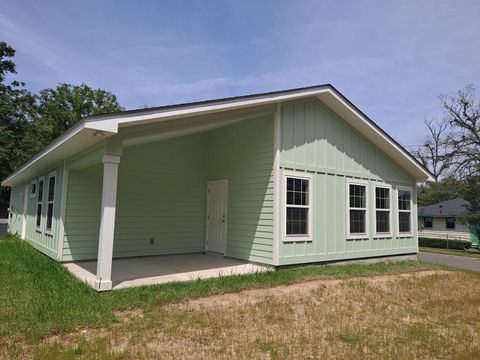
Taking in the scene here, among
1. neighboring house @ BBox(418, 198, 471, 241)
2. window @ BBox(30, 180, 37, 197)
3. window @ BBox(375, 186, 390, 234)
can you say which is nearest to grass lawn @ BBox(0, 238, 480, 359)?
window @ BBox(375, 186, 390, 234)

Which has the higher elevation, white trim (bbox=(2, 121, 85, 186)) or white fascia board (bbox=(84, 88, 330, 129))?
white fascia board (bbox=(84, 88, 330, 129))

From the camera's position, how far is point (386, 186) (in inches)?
448

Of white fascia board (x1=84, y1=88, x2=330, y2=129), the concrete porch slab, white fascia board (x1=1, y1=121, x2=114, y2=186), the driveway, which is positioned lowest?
the driveway

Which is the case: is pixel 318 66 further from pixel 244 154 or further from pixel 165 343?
pixel 165 343

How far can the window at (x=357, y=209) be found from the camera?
10.1 meters

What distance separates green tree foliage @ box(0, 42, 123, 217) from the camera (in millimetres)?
26156

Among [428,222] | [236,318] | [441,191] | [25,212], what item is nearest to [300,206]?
[236,318]

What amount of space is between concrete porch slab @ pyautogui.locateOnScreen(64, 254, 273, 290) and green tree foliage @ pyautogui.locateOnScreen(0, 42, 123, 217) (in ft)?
68.3

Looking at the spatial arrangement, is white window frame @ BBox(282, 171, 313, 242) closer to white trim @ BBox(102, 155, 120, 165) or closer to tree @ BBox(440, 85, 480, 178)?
white trim @ BBox(102, 155, 120, 165)

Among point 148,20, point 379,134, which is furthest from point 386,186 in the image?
point 148,20

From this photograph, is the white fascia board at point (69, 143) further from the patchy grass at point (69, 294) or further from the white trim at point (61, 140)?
A: the patchy grass at point (69, 294)

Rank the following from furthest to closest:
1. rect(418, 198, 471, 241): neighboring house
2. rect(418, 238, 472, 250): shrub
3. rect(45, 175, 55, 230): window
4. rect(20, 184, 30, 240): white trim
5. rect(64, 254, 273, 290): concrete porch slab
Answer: rect(418, 198, 471, 241): neighboring house, rect(418, 238, 472, 250): shrub, rect(20, 184, 30, 240): white trim, rect(45, 175, 55, 230): window, rect(64, 254, 273, 290): concrete porch slab

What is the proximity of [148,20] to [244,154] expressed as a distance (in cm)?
501

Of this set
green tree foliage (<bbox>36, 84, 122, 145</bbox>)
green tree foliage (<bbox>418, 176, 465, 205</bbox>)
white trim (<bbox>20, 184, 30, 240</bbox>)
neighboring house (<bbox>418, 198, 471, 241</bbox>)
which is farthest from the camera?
green tree foliage (<bbox>36, 84, 122, 145</bbox>)
